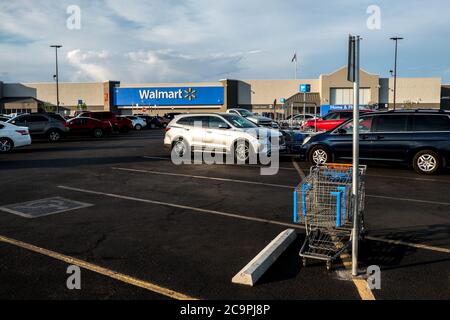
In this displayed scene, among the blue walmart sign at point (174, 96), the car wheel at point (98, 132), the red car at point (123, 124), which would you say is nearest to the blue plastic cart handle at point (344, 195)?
the car wheel at point (98, 132)

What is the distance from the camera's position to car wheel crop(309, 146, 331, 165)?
13.5 metres

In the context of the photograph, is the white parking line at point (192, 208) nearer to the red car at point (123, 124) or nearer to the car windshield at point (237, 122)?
the car windshield at point (237, 122)

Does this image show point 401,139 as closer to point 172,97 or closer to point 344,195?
point 344,195

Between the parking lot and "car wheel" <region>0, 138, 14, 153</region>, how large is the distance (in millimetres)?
7934

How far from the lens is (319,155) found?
13734 mm

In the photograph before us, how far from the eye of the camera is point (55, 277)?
489 cm

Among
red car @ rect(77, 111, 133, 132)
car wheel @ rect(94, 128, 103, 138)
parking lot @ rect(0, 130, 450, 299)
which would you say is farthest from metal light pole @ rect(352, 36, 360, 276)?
red car @ rect(77, 111, 133, 132)

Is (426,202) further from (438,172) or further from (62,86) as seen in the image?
(62,86)

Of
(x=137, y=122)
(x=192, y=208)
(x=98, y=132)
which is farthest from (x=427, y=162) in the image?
(x=137, y=122)

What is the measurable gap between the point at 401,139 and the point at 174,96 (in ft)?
205

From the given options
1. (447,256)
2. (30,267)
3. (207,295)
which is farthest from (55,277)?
(447,256)

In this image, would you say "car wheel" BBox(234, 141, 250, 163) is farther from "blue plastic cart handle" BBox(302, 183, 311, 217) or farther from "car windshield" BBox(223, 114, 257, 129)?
"blue plastic cart handle" BBox(302, 183, 311, 217)

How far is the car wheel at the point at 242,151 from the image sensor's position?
14523 millimetres

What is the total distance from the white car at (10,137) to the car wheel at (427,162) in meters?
15.6
